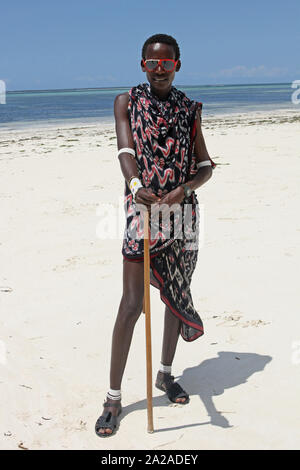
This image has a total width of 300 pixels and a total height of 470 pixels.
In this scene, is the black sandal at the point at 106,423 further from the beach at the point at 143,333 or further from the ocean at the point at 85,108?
the ocean at the point at 85,108

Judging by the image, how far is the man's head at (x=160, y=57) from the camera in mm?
2652

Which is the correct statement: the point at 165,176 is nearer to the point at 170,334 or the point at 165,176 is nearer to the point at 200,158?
the point at 200,158

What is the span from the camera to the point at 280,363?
134 inches

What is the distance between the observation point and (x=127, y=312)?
2791mm

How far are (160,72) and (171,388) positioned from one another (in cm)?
176

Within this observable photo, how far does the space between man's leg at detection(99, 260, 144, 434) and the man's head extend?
0.92m

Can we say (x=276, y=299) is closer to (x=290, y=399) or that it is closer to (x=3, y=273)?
(x=290, y=399)

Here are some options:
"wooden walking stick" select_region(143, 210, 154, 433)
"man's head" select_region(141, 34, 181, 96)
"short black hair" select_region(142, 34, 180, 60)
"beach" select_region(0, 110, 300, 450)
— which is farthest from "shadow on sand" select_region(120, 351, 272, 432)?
"short black hair" select_region(142, 34, 180, 60)

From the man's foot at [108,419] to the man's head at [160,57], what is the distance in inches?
65.0

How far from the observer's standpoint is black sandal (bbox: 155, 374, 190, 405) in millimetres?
3072

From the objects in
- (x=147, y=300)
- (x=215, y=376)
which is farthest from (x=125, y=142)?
(x=215, y=376)

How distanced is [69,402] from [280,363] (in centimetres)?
135

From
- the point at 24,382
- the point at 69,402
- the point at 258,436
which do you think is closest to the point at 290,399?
the point at 258,436

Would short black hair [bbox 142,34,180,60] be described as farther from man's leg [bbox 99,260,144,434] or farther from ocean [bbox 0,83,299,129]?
ocean [bbox 0,83,299,129]
